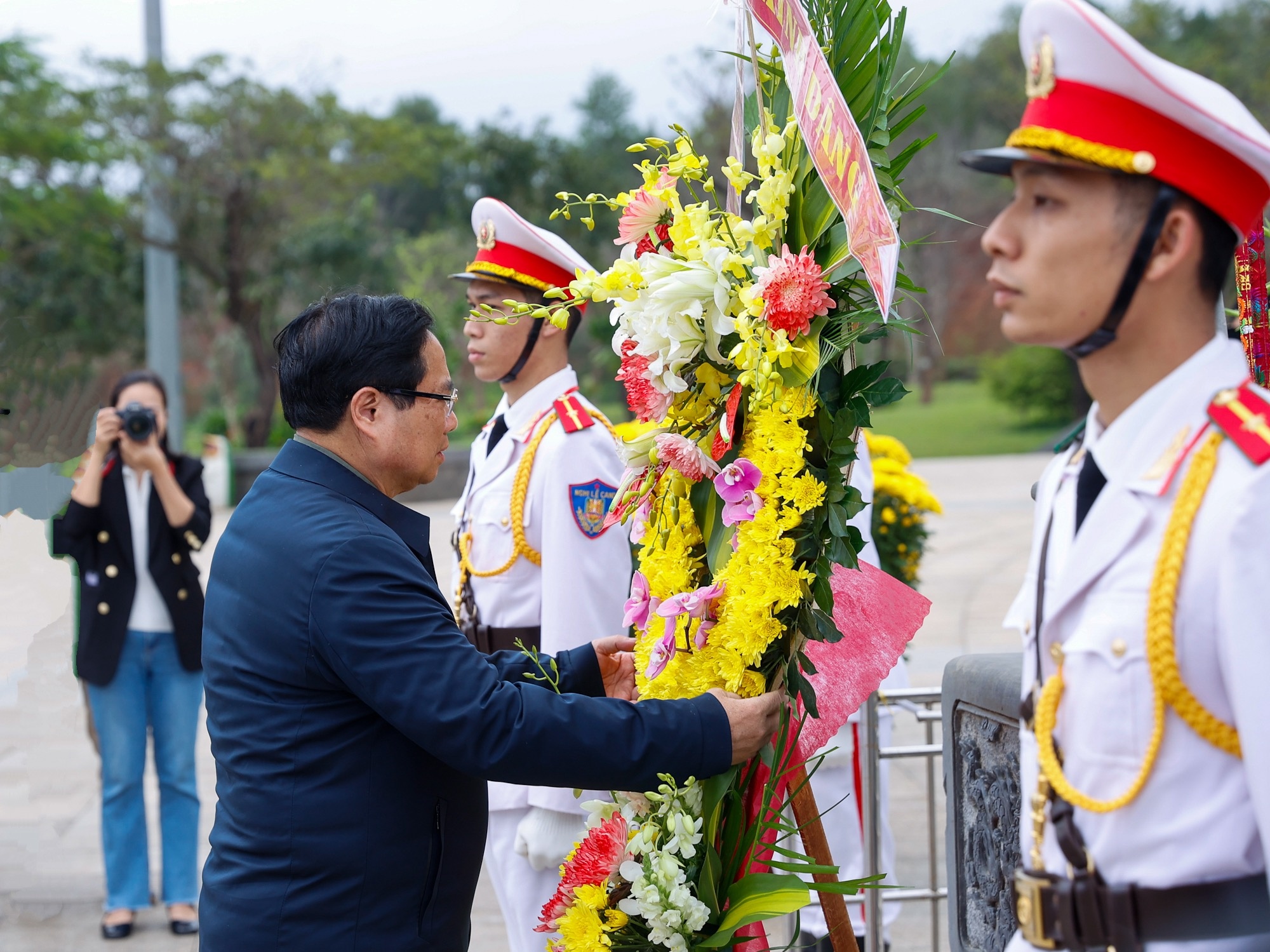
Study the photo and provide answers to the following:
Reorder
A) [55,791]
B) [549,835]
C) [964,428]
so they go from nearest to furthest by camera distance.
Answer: [549,835] → [55,791] → [964,428]

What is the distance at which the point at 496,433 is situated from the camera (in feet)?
11.7

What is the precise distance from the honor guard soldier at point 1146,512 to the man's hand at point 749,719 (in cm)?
63

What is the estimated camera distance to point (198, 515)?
444 centimetres

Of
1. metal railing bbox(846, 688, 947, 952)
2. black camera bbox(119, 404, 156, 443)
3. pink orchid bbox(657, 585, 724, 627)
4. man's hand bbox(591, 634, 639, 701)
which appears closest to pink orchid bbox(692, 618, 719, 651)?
pink orchid bbox(657, 585, 724, 627)

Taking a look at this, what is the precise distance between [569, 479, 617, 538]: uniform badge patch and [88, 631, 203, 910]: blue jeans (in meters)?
1.97

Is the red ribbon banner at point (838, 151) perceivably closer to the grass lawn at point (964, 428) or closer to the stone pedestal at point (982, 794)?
the stone pedestal at point (982, 794)

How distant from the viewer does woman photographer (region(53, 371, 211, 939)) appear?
427cm

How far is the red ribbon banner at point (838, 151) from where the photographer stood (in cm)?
169

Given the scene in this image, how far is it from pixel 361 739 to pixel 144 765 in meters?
2.81

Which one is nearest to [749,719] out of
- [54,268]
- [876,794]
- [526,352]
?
[876,794]

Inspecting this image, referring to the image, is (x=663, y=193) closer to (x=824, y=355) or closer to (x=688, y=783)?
(x=824, y=355)

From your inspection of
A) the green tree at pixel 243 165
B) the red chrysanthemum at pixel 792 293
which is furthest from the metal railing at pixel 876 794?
the green tree at pixel 243 165

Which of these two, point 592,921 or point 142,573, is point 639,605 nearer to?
point 592,921

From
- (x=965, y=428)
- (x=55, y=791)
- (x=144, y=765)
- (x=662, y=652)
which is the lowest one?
(x=55, y=791)
